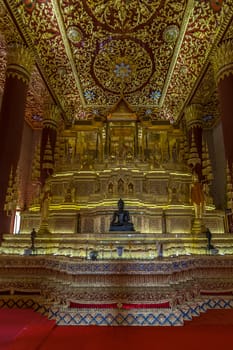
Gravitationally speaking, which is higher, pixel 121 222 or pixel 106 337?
pixel 121 222

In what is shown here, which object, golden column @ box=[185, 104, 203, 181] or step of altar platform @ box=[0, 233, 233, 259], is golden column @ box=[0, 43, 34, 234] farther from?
golden column @ box=[185, 104, 203, 181]

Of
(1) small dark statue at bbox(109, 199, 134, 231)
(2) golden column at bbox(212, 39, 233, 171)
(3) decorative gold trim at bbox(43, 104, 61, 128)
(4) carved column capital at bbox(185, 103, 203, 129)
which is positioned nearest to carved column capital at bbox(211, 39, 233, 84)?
(2) golden column at bbox(212, 39, 233, 171)

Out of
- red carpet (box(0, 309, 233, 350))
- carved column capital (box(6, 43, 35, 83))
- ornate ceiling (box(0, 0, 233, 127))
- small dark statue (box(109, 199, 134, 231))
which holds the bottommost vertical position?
red carpet (box(0, 309, 233, 350))

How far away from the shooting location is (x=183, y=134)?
11.3 meters

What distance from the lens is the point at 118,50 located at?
34.5ft

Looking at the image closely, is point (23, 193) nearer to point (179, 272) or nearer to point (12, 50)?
point (12, 50)

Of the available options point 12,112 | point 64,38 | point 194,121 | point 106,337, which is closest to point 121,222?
point 106,337

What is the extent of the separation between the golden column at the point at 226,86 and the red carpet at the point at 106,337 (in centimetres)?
529

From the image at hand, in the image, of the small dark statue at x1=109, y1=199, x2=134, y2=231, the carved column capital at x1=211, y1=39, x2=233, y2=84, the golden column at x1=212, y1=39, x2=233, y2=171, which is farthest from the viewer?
the carved column capital at x1=211, y1=39, x2=233, y2=84

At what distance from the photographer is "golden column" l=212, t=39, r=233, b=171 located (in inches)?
290

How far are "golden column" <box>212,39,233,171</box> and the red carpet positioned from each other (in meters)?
5.29

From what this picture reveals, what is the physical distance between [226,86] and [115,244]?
19.0 feet

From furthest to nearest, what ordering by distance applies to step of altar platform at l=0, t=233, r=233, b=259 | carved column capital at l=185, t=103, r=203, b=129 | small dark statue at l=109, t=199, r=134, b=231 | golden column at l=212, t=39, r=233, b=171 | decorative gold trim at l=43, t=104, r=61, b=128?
decorative gold trim at l=43, t=104, r=61, b=128 < carved column capital at l=185, t=103, r=203, b=129 < golden column at l=212, t=39, r=233, b=171 < small dark statue at l=109, t=199, r=134, b=231 < step of altar platform at l=0, t=233, r=233, b=259

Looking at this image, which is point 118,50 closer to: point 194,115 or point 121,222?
point 194,115
